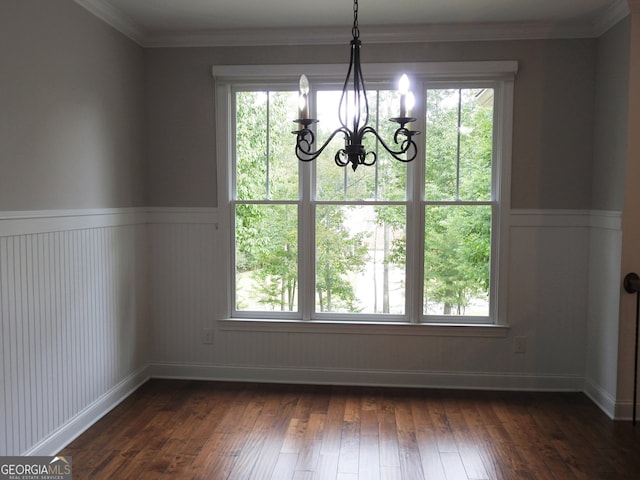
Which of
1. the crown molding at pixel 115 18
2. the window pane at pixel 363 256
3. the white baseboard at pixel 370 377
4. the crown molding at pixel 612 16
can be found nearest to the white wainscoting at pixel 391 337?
the white baseboard at pixel 370 377

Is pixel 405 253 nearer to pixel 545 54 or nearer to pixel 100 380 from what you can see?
pixel 545 54

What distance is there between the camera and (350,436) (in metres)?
3.14

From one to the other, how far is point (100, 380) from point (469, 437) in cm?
240

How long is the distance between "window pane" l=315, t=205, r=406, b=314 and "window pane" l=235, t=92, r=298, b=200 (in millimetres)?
388

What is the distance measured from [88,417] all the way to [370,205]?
7.94ft

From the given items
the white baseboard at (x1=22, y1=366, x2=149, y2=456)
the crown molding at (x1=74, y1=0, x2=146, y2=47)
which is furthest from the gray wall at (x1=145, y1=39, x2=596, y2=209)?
the white baseboard at (x1=22, y1=366, x2=149, y2=456)

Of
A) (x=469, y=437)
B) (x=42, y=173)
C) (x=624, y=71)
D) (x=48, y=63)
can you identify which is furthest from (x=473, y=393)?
(x=48, y=63)

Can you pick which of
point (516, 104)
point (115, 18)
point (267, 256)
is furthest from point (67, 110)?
point (516, 104)

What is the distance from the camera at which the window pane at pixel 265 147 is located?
157 inches

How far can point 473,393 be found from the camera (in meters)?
3.86

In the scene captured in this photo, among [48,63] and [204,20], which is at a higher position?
[204,20]

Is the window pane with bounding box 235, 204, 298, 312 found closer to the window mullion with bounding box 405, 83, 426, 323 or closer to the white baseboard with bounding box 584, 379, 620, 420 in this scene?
the window mullion with bounding box 405, 83, 426, 323

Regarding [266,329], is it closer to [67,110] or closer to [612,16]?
[67,110]

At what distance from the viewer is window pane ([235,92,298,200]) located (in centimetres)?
399
